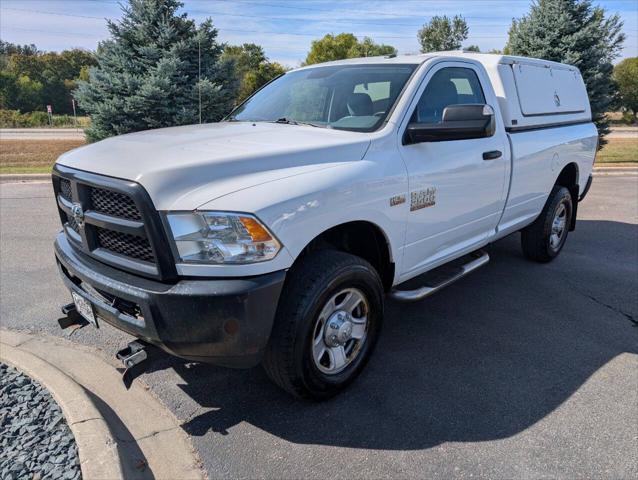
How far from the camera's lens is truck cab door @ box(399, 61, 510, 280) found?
3.41 m

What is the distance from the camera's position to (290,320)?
8.68 feet

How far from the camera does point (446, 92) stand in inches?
153

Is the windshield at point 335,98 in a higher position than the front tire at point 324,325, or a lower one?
higher

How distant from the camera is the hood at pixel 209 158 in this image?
2.43 metres

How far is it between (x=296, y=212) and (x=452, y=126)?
1336 millimetres

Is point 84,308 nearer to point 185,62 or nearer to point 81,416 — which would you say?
point 81,416

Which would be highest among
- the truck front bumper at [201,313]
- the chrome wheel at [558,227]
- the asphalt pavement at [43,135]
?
the truck front bumper at [201,313]

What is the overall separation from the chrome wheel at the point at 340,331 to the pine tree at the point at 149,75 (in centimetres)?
905

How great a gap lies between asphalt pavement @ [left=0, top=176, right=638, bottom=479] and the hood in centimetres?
136

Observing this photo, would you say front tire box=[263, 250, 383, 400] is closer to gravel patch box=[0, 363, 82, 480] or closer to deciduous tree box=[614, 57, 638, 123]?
gravel patch box=[0, 363, 82, 480]

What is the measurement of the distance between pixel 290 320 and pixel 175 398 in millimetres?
1030

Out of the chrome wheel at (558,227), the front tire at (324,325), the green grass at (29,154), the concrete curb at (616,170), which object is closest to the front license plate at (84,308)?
the front tire at (324,325)

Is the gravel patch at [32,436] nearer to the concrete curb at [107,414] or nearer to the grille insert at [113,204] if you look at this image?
the concrete curb at [107,414]

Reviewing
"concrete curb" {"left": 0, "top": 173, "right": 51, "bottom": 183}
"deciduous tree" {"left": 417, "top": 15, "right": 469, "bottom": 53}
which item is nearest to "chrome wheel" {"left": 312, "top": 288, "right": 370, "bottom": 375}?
"concrete curb" {"left": 0, "top": 173, "right": 51, "bottom": 183}
